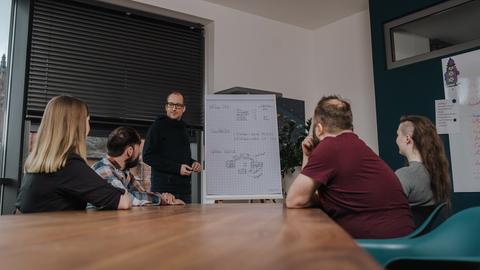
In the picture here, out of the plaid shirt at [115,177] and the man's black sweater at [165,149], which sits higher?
the man's black sweater at [165,149]

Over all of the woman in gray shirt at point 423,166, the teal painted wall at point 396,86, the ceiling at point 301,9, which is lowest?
the woman in gray shirt at point 423,166

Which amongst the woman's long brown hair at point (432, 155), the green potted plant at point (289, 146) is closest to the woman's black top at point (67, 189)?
the woman's long brown hair at point (432, 155)

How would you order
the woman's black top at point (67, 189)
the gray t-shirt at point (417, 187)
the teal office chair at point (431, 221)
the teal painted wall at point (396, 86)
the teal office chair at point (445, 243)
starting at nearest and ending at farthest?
1. the teal office chair at point (445, 243)
2. the teal office chair at point (431, 221)
3. the woman's black top at point (67, 189)
4. the gray t-shirt at point (417, 187)
5. the teal painted wall at point (396, 86)

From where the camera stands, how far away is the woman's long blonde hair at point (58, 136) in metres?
1.65

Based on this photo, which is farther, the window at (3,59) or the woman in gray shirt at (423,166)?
the window at (3,59)

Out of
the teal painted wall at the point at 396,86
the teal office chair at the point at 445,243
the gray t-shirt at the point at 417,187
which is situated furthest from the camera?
the teal painted wall at the point at 396,86

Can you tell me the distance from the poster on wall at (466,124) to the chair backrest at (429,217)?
129 centimetres

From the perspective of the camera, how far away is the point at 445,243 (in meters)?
1.29

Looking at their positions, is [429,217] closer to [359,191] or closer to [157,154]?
[359,191]

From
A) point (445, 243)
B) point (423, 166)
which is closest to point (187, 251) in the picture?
point (445, 243)

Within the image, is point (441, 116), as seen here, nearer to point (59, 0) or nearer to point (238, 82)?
point (238, 82)

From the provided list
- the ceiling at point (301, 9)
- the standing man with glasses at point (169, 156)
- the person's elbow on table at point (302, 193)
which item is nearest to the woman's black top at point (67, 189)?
the person's elbow on table at point (302, 193)

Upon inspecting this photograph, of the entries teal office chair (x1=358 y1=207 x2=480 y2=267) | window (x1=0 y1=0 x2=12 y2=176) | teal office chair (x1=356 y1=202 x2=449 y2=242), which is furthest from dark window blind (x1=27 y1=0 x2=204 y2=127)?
teal office chair (x1=358 y1=207 x2=480 y2=267)

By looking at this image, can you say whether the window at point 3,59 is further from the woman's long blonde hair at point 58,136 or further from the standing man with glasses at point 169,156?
the woman's long blonde hair at point 58,136
